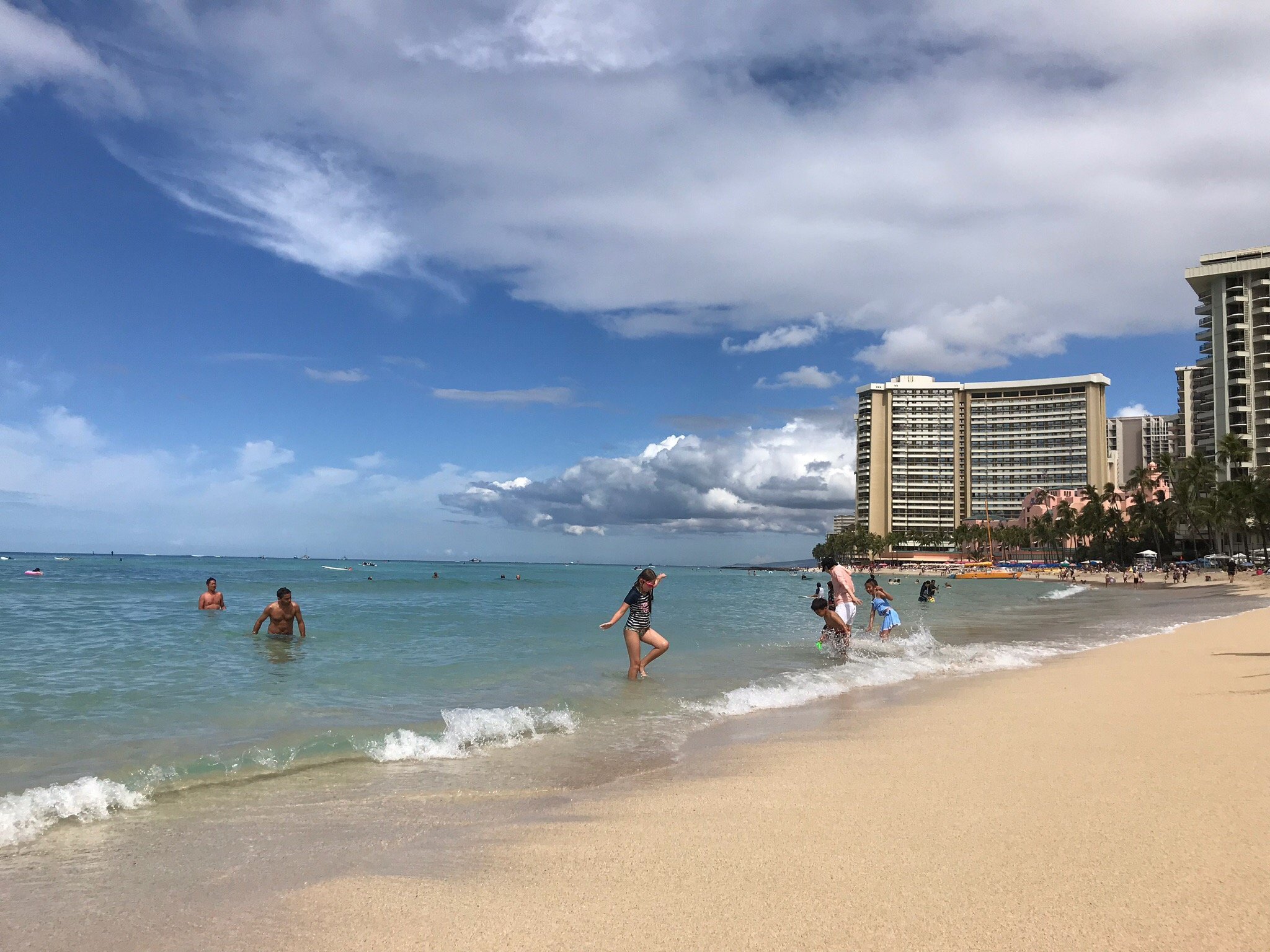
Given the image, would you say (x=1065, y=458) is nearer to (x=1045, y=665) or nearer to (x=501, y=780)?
(x=1045, y=665)

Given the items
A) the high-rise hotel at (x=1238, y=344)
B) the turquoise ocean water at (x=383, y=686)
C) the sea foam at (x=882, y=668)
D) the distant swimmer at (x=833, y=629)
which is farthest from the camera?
the high-rise hotel at (x=1238, y=344)

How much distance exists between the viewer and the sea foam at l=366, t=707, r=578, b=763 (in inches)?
260

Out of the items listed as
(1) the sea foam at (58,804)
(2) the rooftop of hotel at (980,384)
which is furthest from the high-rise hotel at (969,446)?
(1) the sea foam at (58,804)

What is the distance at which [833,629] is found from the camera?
45.3 ft

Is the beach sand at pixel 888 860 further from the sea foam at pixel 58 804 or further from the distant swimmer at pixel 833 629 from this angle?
the distant swimmer at pixel 833 629

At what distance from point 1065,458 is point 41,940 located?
17205 cm

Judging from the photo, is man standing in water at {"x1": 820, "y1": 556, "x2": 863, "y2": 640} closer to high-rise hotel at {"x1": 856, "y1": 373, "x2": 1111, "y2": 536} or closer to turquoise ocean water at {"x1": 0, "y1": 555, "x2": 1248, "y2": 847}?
turquoise ocean water at {"x1": 0, "y1": 555, "x2": 1248, "y2": 847}

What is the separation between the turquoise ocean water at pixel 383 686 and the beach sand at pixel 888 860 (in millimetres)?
1788

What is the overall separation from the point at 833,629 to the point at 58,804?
445 inches

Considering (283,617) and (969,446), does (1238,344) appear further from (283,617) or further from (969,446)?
(283,617)

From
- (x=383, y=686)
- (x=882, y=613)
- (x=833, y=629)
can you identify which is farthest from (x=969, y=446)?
(x=383, y=686)

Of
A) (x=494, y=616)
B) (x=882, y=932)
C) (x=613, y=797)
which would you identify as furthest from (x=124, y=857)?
(x=494, y=616)

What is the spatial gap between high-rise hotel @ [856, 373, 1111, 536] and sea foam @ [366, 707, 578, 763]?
516 ft

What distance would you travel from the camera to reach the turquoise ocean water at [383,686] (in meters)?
6.18
